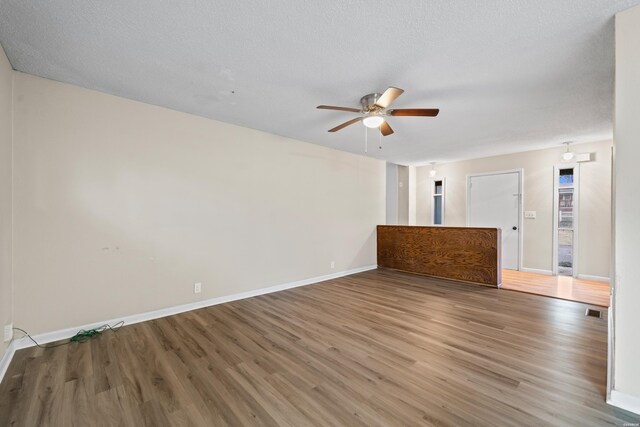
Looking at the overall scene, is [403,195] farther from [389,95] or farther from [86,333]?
[86,333]

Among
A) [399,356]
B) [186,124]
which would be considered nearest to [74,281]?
[186,124]

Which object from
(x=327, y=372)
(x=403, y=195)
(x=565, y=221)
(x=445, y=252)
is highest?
(x=403, y=195)

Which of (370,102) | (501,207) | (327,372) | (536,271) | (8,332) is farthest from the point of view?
(501,207)

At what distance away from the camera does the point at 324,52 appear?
6.73 feet

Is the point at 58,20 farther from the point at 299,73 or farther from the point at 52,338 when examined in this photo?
the point at 52,338

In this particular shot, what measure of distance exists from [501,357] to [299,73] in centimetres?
294

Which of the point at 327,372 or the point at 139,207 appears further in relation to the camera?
the point at 139,207

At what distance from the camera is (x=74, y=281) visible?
2621mm

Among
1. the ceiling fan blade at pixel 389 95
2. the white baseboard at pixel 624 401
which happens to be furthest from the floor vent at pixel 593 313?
the ceiling fan blade at pixel 389 95

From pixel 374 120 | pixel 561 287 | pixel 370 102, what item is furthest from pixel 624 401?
pixel 561 287

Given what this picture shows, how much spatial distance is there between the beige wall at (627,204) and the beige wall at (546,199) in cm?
406

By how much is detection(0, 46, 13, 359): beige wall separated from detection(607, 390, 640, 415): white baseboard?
4237 mm

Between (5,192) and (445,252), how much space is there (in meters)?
5.63

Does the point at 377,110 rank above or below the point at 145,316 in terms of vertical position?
above
